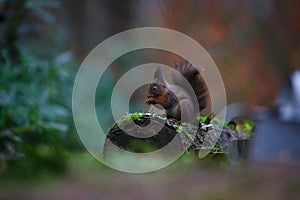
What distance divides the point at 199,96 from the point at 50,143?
650 millimetres

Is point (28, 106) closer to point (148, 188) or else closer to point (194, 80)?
point (194, 80)

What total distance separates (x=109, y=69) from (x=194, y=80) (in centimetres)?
73

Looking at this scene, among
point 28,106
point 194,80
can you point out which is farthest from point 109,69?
point 194,80

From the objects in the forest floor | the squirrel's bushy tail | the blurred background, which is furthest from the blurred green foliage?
the squirrel's bushy tail

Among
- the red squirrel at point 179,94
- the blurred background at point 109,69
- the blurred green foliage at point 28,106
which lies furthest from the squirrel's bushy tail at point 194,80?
the blurred green foliage at point 28,106

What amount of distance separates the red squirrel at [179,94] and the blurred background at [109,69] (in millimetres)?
226

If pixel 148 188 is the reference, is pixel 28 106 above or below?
below

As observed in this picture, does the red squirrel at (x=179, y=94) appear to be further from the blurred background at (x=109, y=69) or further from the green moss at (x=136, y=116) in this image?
the blurred background at (x=109, y=69)

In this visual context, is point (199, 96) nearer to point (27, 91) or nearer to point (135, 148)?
point (135, 148)

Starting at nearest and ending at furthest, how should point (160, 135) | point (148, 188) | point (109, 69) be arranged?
point (160, 135), point (109, 69), point (148, 188)

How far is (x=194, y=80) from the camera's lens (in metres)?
0.37

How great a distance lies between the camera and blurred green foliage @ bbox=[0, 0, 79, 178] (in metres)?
0.87

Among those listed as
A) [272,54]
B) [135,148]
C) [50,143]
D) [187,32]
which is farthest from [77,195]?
[135,148]

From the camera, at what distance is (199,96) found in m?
0.37
